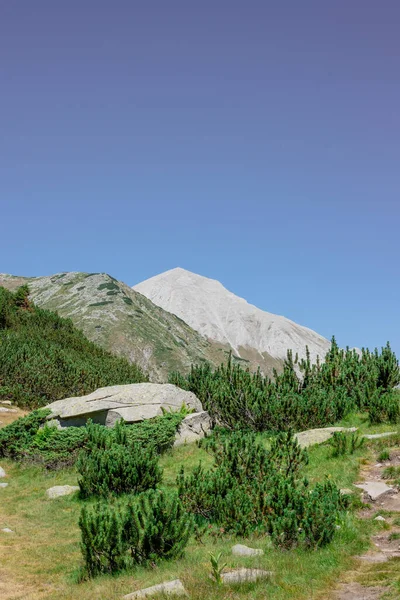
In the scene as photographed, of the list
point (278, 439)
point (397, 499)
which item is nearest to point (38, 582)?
point (278, 439)

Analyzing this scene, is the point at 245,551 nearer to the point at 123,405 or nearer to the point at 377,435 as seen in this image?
the point at 377,435

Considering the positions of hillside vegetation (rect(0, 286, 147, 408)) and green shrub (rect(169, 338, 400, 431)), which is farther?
hillside vegetation (rect(0, 286, 147, 408))

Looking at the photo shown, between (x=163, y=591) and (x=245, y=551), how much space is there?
2.44 meters

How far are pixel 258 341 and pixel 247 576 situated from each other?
191285 mm

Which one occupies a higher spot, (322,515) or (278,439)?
(278,439)

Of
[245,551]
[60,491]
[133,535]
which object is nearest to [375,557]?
[245,551]

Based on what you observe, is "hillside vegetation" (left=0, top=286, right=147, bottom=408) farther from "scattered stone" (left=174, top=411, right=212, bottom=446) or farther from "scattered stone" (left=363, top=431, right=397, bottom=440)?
"scattered stone" (left=363, top=431, right=397, bottom=440)

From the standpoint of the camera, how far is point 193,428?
20.3 metres

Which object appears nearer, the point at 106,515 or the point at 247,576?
the point at 247,576

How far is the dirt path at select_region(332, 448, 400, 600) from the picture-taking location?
→ 6.40 metres

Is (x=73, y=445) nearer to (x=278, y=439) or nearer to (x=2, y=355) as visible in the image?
(x=278, y=439)

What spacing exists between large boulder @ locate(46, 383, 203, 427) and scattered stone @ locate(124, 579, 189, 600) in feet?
45.8

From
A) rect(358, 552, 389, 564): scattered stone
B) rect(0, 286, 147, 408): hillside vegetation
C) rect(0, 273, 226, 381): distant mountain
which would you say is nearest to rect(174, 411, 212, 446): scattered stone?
rect(358, 552, 389, 564): scattered stone

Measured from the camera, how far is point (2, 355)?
30438mm
